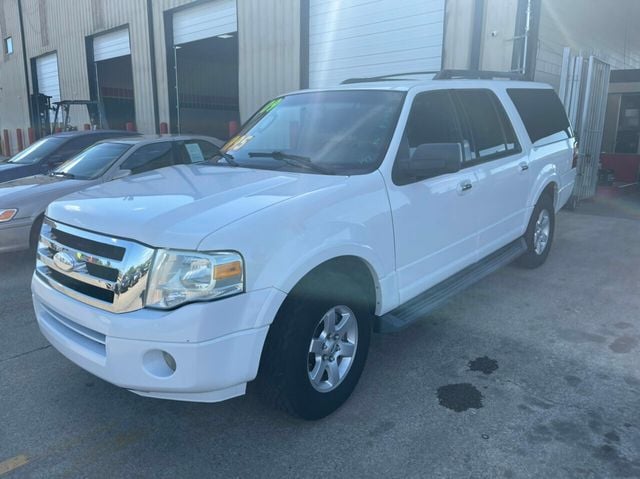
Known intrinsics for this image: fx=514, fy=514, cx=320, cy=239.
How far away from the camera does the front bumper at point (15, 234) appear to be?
5.83m

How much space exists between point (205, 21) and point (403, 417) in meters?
12.8

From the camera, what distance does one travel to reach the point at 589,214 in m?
9.37

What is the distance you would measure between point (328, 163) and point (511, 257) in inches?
94.7

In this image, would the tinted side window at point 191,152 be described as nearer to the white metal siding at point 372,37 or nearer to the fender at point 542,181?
the white metal siding at point 372,37

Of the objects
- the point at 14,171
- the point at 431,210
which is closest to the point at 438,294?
the point at 431,210

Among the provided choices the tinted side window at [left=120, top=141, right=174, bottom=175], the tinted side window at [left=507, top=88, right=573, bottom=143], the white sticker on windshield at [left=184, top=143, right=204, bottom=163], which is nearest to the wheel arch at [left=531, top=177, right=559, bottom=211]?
the tinted side window at [left=507, top=88, right=573, bottom=143]

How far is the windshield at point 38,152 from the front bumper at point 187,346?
671cm

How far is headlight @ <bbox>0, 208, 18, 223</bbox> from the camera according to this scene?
5828mm

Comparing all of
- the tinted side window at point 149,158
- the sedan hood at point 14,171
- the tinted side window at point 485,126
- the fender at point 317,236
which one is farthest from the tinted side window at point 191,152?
the fender at point 317,236

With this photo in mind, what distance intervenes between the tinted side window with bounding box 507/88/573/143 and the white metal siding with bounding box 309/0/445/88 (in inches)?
127

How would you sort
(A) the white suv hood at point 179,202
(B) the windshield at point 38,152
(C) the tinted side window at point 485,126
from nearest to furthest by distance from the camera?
1. (A) the white suv hood at point 179,202
2. (C) the tinted side window at point 485,126
3. (B) the windshield at point 38,152

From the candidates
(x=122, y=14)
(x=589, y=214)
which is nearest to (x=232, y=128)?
(x=122, y=14)

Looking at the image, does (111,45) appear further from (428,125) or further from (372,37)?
(428,125)

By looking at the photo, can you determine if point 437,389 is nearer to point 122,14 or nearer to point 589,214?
point 589,214
